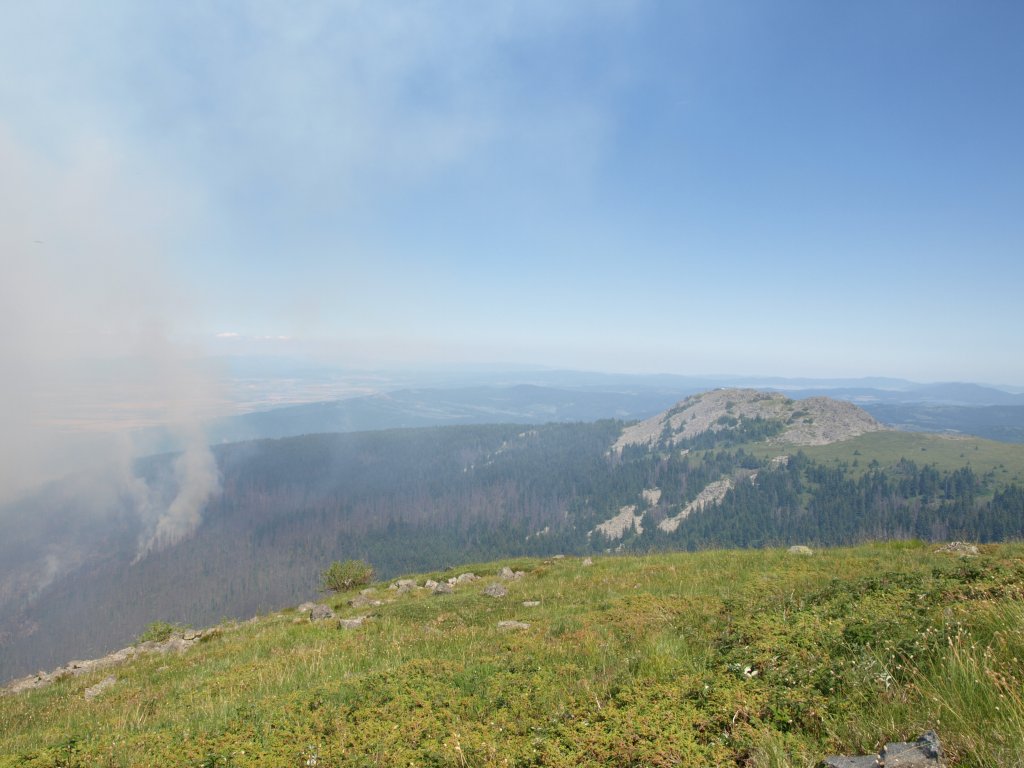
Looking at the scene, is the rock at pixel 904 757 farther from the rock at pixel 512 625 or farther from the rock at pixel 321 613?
the rock at pixel 321 613

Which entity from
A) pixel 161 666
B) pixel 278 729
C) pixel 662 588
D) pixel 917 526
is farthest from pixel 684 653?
pixel 917 526

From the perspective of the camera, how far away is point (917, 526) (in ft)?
563

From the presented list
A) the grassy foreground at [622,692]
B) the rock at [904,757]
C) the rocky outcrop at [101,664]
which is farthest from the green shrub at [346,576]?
the rock at [904,757]

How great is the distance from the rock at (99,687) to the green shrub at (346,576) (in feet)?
66.0

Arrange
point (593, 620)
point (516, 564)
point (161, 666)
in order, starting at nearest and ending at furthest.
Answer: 1. point (593, 620)
2. point (161, 666)
3. point (516, 564)

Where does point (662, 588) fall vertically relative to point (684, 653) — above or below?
below

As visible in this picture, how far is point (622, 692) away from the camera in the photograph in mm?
7070

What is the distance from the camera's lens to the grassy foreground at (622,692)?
5504mm

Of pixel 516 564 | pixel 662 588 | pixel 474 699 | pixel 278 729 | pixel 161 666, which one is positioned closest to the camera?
pixel 278 729

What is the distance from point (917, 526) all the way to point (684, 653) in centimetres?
22430

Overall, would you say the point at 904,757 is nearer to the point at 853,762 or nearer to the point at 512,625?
the point at 853,762

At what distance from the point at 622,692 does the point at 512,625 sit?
7.21 m

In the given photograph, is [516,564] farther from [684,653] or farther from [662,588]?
[684,653]

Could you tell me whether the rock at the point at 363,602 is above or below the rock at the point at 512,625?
below
